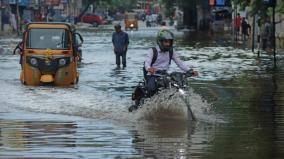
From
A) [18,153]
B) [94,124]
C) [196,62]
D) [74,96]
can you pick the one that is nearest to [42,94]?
[74,96]

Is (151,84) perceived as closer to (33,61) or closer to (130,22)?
(33,61)

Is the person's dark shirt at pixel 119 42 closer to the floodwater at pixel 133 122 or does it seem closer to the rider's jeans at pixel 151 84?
the floodwater at pixel 133 122

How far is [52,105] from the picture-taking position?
59.2 ft

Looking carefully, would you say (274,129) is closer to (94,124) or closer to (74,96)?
(94,124)

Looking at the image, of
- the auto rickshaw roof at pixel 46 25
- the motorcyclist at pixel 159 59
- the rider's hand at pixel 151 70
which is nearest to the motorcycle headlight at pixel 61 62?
the auto rickshaw roof at pixel 46 25

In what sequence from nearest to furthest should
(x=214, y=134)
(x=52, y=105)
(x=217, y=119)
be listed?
1. (x=214, y=134)
2. (x=217, y=119)
3. (x=52, y=105)

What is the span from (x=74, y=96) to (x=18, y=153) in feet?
29.9

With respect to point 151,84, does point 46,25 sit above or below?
above

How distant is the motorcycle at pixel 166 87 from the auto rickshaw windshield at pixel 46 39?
8.00m

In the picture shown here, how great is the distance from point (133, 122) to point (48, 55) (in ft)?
28.6

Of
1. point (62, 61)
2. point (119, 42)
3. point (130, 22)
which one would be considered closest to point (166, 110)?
point (62, 61)

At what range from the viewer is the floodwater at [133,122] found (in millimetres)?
11648

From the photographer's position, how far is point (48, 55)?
→ 23297mm

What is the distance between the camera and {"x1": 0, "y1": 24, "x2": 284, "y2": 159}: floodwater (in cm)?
1165
